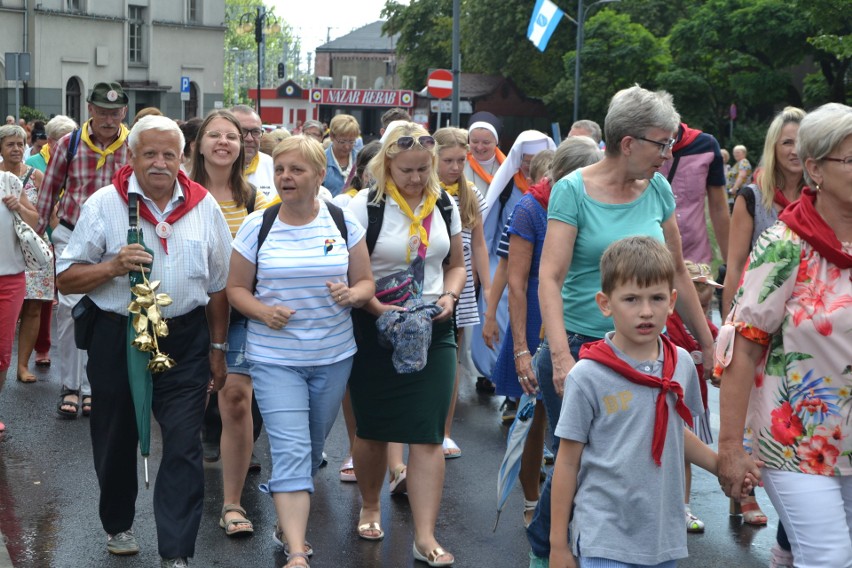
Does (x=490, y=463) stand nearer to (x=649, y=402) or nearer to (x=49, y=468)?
(x=49, y=468)

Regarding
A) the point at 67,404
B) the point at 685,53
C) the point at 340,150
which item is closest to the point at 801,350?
the point at 67,404

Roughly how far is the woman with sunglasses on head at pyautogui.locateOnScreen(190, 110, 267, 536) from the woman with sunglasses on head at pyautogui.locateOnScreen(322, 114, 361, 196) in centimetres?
391

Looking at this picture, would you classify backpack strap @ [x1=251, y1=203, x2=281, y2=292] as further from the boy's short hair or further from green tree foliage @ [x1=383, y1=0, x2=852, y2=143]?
green tree foliage @ [x1=383, y1=0, x2=852, y2=143]

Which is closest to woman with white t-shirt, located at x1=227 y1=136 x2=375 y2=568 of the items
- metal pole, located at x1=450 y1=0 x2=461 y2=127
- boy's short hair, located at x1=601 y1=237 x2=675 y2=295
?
boy's short hair, located at x1=601 y1=237 x2=675 y2=295

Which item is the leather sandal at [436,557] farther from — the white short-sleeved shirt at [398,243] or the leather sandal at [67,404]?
the leather sandal at [67,404]

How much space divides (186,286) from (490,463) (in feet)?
9.45

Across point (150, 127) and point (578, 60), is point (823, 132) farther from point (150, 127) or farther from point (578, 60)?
point (578, 60)

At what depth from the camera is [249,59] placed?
13500 centimetres

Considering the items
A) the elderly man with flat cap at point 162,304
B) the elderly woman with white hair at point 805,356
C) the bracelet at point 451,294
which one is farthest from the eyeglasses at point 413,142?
the elderly woman with white hair at point 805,356

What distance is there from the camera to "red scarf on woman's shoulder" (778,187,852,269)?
386 centimetres

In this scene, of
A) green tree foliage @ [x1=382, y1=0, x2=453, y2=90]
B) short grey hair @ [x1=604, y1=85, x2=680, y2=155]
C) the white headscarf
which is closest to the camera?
short grey hair @ [x1=604, y1=85, x2=680, y2=155]

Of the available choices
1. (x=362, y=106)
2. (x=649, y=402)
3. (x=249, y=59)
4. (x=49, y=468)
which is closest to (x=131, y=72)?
(x=362, y=106)

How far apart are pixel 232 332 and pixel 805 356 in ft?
9.74

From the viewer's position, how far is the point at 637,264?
3920mm
